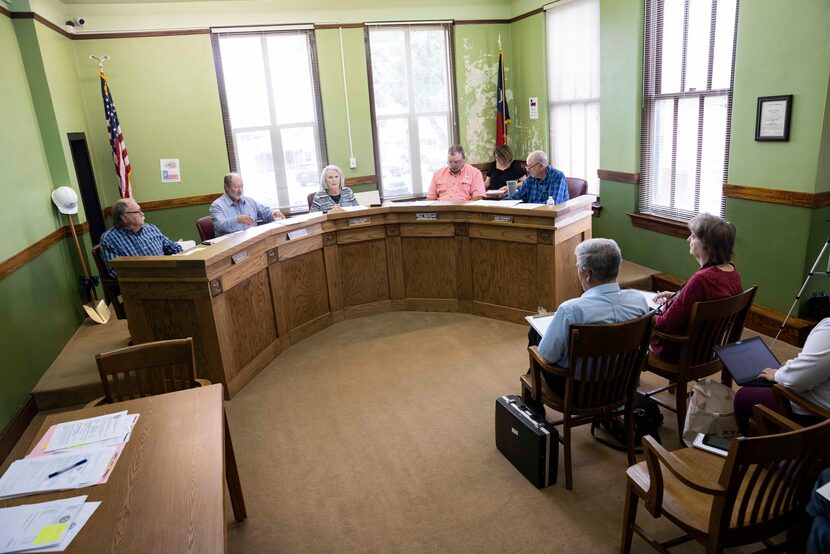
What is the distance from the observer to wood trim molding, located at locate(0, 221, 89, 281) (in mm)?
3961

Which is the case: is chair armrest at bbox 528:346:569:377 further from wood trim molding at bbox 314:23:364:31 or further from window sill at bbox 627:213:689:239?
wood trim molding at bbox 314:23:364:31

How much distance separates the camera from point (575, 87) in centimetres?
642

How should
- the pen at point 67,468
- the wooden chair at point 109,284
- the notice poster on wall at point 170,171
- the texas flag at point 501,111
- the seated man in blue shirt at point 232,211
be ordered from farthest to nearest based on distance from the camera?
the texas flag at point 501,111 → the notice poster on wall at point 170,171 → the seated man in blue shirt at point 232,211 → the wooden chair at point 109,284 → the pen at point 67,468

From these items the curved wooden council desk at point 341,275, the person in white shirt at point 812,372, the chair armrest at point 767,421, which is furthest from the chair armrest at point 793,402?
the curved wooden council desk at point 341,275

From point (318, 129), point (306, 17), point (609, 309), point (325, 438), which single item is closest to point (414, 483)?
point (325, 438)

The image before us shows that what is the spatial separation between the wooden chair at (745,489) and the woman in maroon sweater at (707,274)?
0.87 m

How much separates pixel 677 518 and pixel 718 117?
12.7 ft

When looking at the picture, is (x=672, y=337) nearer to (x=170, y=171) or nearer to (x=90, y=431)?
(x=90, y=431)

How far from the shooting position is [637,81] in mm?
5410

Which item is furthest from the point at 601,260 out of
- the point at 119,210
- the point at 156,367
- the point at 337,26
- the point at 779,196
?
the point at 337,26

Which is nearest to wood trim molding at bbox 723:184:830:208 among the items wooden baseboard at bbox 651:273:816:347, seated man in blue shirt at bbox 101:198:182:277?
wooden baseboard at bbox 651:273:816:347

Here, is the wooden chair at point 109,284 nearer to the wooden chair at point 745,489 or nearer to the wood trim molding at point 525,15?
the wooden chair at point 745,489

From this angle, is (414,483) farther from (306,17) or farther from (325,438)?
(306,17)

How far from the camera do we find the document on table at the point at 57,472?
1.78 m
